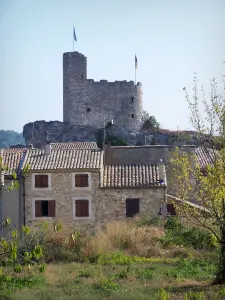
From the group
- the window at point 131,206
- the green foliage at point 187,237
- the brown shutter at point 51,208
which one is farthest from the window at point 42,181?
the green foliage at point 187,237

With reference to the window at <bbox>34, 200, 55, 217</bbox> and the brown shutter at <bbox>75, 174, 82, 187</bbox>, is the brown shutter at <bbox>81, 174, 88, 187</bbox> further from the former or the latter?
the window at <bbox>34, 200, 55, 217</bbox>

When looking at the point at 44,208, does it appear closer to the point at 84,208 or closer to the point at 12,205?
the point at 12,205

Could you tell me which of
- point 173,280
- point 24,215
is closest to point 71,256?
point 173,280

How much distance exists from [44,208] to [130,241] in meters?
8.25

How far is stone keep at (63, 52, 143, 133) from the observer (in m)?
59.9

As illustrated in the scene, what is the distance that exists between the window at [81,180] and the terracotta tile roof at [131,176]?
99 centimetres

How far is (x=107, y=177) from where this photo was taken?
3117 cm

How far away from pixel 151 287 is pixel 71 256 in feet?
24.5

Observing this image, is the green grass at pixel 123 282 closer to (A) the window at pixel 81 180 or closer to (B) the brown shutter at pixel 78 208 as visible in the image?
(B) the brown shutter at pixel 78 208

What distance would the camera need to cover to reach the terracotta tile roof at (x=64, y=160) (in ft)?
100.0

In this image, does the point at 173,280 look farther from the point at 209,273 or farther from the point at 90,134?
the point at 90,134

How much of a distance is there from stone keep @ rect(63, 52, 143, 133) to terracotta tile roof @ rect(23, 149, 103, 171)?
27325 mm

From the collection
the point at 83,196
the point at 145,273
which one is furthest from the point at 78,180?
the point at 145,273

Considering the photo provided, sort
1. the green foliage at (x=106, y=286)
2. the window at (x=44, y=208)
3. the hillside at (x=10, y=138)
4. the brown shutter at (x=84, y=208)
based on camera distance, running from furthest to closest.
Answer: the hillside at (x=10, y=138)
the brown shutter at (x=84, y=208)
the window at (x=44, y=208)
the green foliage at (x=106, y=286)
